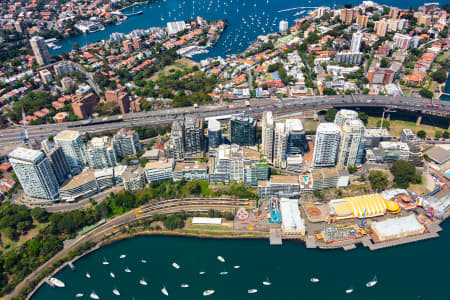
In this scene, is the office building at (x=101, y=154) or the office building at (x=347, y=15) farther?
the office building at (x=347, y=15)

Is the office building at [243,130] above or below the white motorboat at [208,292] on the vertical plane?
above

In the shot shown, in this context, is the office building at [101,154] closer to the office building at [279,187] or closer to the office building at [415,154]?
the office building at [279,187]

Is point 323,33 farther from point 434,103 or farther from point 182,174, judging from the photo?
point 182,174

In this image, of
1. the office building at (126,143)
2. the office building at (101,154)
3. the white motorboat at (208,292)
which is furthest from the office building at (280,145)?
the office building at (101,154)

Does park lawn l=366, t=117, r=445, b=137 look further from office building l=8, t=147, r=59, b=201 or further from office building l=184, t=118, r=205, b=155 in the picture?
office building l=8, t=147, r=59, b=201

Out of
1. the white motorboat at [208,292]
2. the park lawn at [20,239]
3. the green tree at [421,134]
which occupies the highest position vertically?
the green tree at [421,134]

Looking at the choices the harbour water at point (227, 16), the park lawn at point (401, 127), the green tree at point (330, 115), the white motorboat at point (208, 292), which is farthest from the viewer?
the harbour water at point (227, 16)
